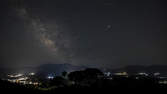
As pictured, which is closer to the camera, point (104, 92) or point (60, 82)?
point (104, 92)

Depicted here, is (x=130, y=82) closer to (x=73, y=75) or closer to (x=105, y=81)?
(x=105, y=81)

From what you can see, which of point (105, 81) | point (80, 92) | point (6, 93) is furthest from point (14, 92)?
point (105, 81)

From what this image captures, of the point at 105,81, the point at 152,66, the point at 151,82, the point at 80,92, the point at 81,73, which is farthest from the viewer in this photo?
the point at 152,66

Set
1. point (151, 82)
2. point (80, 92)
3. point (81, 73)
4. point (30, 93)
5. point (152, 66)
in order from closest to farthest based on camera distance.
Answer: point (30, 93), point (80, 92), point (151, 82), point (81, 73), point (152, 66)

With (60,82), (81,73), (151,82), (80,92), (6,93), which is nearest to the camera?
(6,93)

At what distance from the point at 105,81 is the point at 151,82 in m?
8.21

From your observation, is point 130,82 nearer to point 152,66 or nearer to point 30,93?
point 30,93

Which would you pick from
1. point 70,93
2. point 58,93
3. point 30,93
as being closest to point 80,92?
point 70,93

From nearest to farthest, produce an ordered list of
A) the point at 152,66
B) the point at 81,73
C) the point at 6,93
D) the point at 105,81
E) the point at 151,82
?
the point at 6,93 < the point at 151,82 < the point at 105,81 < the point at 81,73 < the point at 152,66

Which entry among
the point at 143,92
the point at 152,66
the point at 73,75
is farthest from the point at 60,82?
the point at 152,66

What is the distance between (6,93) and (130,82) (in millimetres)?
20740

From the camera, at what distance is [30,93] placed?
68.8ft

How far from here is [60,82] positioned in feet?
137

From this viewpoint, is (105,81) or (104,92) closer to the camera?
(104,92)
